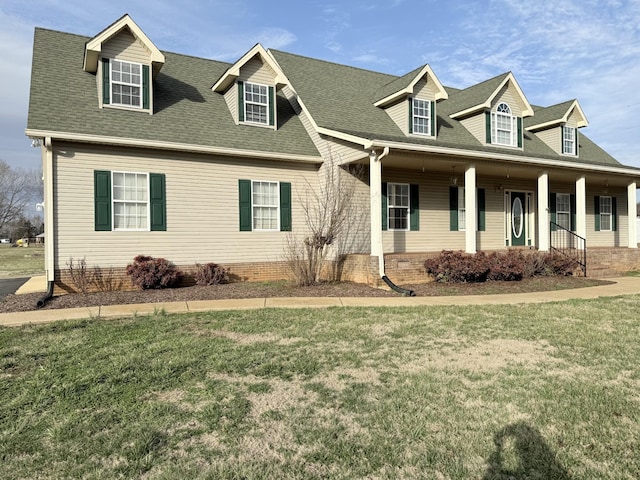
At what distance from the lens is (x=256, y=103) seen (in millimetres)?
13578

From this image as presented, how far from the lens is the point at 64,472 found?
279cm

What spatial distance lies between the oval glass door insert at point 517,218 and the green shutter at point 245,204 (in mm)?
10388

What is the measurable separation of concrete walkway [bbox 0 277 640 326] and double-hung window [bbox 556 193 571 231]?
7540 mm

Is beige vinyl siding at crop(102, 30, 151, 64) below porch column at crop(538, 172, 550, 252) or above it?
above

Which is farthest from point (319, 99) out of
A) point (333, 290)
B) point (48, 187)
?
point (48, 187)

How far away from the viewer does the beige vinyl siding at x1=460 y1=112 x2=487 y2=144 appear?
15.7 meters

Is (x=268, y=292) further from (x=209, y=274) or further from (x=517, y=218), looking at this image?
(x=517, y=218)

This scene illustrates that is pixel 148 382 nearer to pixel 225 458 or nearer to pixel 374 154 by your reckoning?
pixel 225 458

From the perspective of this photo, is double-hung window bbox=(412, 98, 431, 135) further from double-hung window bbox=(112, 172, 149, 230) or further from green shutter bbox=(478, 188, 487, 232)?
double-hung window bbox=(112, 172, 149, 230)

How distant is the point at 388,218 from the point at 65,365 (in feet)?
34.9

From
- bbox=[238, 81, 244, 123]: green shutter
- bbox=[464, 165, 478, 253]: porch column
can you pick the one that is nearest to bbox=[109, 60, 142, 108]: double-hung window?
bbox=[238, 81, 244, 123]: green shutter

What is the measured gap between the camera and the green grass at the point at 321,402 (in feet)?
9.57

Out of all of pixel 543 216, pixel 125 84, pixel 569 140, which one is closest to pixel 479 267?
pixel 543 216

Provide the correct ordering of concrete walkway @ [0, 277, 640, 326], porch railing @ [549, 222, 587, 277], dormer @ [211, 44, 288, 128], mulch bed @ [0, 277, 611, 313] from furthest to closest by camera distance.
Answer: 1. porch railing @ [549, 222, 587, 277]
2. dormer @ [211, 44, 288, 128]
3. mulch bed @ [0, 277, 611, 313]
4. concrete walkway @ [0, 277, 640, 326]
